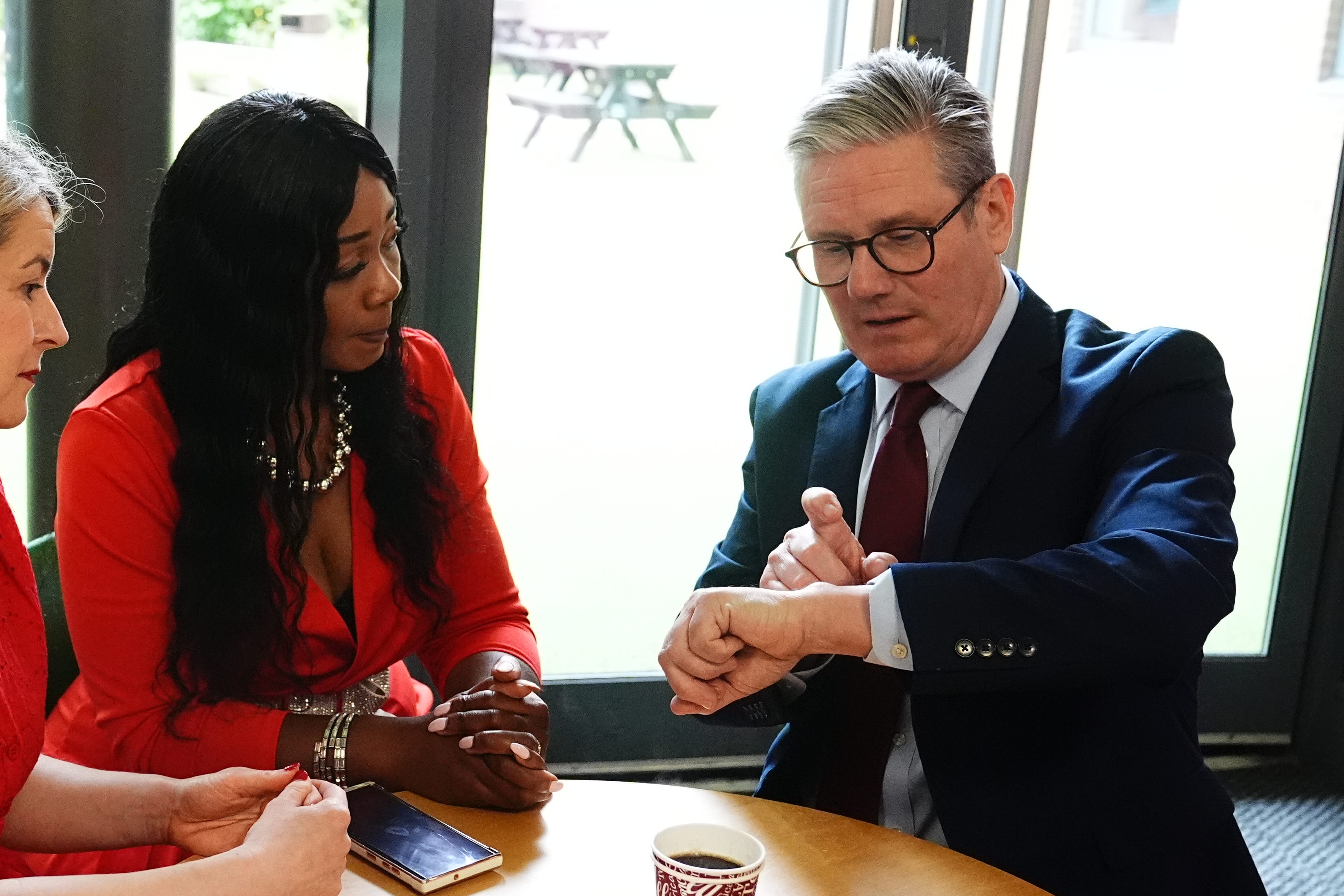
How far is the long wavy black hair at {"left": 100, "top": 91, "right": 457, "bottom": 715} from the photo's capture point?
6.05ft

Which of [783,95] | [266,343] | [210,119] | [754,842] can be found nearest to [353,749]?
[266,343]

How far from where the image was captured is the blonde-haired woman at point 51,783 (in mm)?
1310

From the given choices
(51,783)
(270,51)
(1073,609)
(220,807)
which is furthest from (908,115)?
(270,51)

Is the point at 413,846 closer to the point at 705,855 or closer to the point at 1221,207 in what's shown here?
Result: the point at 705,855

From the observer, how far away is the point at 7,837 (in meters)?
1.53

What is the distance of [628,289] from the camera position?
3.18m

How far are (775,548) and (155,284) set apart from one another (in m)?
1.00

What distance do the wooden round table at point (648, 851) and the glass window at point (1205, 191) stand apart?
7.10ft

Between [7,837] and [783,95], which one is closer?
[7,837]

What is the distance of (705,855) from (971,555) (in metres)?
0.71

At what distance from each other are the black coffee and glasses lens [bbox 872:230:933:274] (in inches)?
35.6

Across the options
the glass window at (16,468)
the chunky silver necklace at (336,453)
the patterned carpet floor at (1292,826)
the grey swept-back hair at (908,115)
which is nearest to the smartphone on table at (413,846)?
the chunky silver necklace at (336,453)

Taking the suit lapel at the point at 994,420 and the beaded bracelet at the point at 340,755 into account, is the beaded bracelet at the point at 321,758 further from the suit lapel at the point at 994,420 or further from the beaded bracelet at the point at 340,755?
the suit lapel at the point at 994,420

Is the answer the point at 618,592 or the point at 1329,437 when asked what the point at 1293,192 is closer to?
the point at 1329,437
